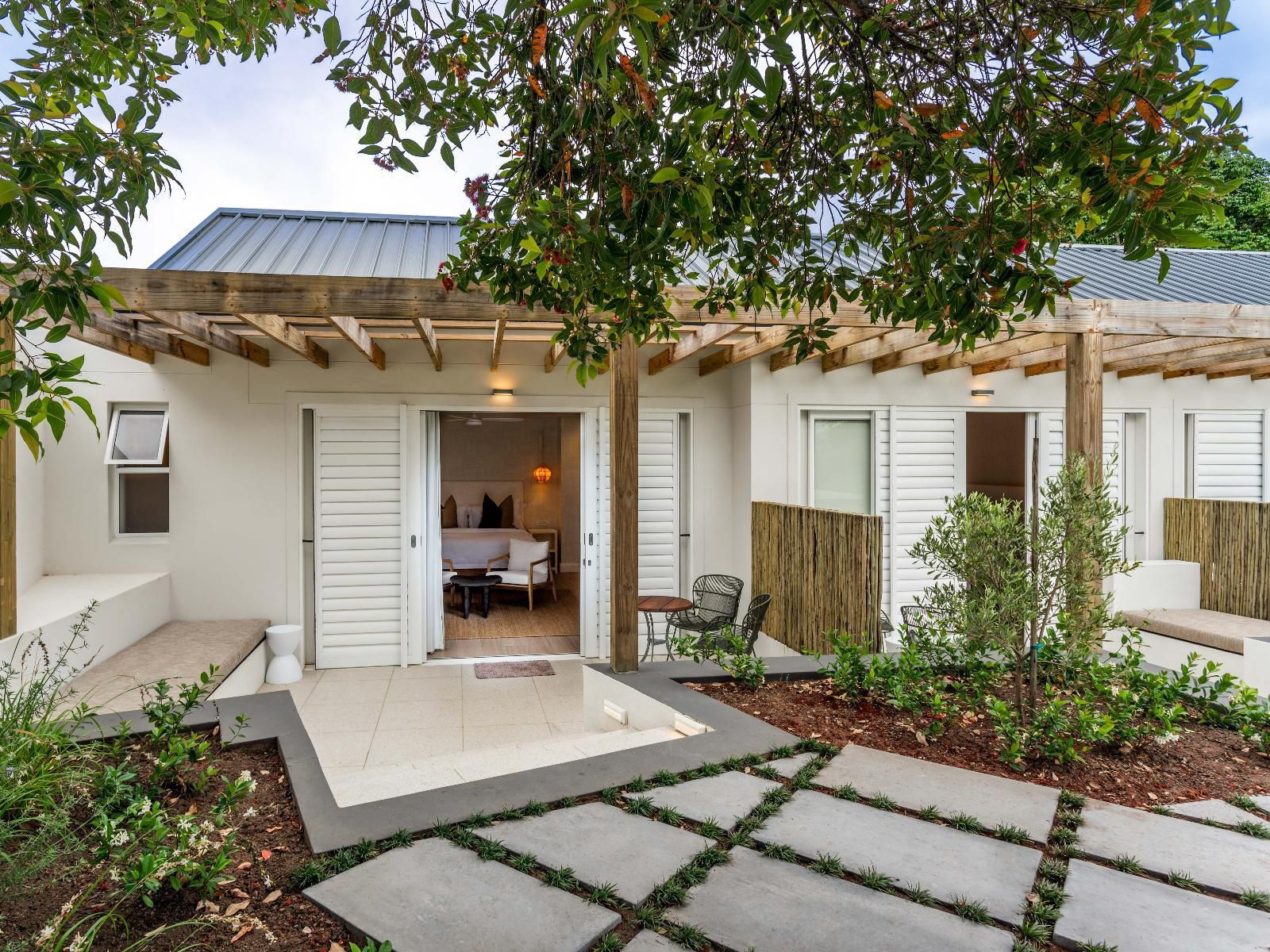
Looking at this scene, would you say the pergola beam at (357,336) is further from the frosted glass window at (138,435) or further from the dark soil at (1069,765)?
the dark soil at (1069,765)

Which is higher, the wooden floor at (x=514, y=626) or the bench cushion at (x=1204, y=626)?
the bench cushion at (x=1204, y=626)

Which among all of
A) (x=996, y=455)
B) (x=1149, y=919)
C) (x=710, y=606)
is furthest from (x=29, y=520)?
(x=996, y=455)

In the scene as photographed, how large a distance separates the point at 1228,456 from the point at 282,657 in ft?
26.9

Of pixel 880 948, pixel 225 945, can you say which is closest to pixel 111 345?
pixel 225 945

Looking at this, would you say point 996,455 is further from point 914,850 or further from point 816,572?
point 914,850

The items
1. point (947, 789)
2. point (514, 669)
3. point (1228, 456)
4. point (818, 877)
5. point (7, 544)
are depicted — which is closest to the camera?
point (818, 877)

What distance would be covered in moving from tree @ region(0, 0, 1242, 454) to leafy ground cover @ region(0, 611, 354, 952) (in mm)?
1100

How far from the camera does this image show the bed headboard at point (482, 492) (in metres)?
11.3

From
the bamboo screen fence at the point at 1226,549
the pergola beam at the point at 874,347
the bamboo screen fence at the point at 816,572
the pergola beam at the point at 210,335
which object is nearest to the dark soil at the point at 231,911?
the pergola beam at the point at 210,335

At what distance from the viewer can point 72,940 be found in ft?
5.31

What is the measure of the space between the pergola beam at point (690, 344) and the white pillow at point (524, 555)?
8.91ft

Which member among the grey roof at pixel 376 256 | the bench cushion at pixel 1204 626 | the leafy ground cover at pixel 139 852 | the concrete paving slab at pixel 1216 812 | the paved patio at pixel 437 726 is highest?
the grey roof at pixel 376 256

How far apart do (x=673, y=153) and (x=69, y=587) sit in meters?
5.75

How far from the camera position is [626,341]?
4199mm
